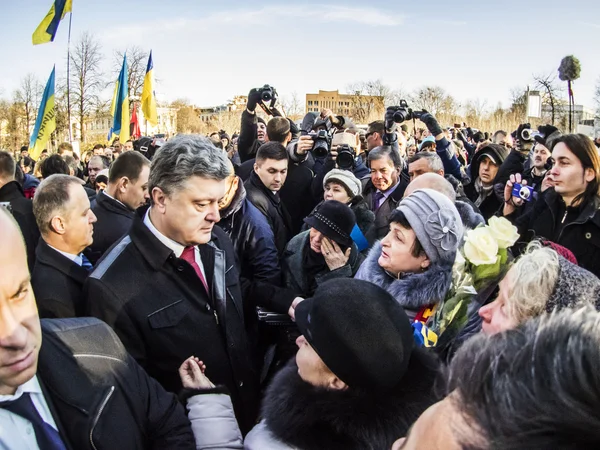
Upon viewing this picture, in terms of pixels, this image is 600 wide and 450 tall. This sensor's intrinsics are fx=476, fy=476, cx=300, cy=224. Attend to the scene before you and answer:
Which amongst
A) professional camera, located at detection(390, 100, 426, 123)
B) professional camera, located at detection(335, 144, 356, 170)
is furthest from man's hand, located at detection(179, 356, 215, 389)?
professional camera, located at detection(390, 100, 426, 123)

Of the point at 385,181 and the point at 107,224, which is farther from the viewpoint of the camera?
the point at 385,181

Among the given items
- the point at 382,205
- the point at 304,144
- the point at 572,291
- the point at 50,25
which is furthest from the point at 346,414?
the point at 50,25

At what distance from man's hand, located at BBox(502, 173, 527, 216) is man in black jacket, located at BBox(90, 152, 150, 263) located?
3.26 metres

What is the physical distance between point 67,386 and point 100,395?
93mm

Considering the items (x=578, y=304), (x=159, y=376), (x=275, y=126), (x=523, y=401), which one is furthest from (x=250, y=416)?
(x=275, y=126)

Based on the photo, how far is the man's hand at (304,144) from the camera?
5008 millimetres

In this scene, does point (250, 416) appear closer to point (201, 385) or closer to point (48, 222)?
point (201, 385)

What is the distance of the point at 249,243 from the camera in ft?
10.8

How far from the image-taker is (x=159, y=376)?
2.13m

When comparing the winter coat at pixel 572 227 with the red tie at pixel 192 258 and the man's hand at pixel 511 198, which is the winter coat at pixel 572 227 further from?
the red tie at pixel 192 258

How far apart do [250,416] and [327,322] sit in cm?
130

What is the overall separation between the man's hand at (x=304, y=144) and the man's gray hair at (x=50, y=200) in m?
2.51

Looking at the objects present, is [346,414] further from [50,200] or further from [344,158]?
[344,158]

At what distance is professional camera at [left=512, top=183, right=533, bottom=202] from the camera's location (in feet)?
14.3
